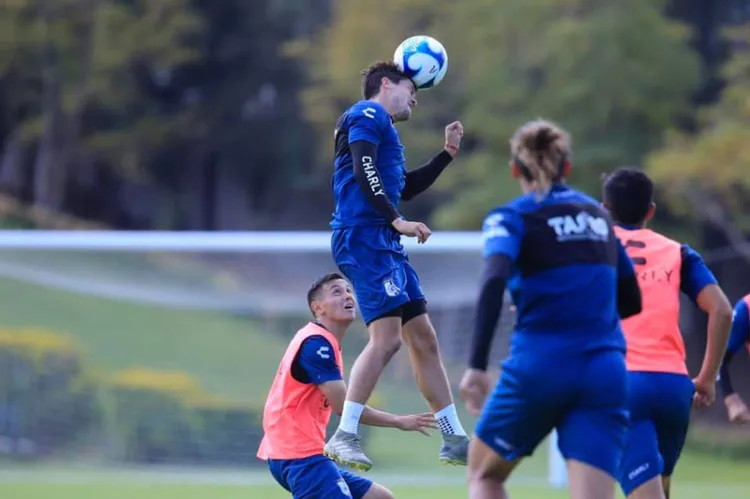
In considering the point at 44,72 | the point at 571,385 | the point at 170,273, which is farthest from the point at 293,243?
the point at 44,72

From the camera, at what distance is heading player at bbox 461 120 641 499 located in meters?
5.41

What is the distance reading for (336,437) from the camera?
7129 millimetres

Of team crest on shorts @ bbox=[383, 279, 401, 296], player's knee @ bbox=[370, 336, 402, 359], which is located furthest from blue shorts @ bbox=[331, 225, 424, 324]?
player's knee @ bbox=[370, 336, 402, 359]

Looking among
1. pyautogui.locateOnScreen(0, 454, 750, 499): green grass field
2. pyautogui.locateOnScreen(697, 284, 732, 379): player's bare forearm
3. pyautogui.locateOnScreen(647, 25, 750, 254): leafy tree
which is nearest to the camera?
pyautogui.locateOnScreen(697, 284, 732, 379): player's bare forearm

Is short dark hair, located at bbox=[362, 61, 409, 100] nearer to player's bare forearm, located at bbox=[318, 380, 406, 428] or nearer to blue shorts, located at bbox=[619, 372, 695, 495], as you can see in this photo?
player's bare forearm, located at bbox=[318, 380, 406, 428]

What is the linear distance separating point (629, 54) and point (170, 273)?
9425 mm

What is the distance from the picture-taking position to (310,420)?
7090 mm

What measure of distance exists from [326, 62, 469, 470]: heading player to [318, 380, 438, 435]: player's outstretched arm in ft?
0.21

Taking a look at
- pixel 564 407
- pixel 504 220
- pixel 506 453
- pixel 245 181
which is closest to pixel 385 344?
pixel 506 453

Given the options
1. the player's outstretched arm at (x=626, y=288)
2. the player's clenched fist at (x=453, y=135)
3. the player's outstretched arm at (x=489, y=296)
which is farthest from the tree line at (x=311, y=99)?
the player's outstretched arm at (x=489, y=296)

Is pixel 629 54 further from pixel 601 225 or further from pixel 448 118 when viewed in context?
pixel 601 225

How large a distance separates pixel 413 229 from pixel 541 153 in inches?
55.2

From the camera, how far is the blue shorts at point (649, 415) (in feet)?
21.3

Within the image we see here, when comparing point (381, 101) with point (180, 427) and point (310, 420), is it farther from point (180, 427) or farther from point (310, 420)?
point (180, 427)
